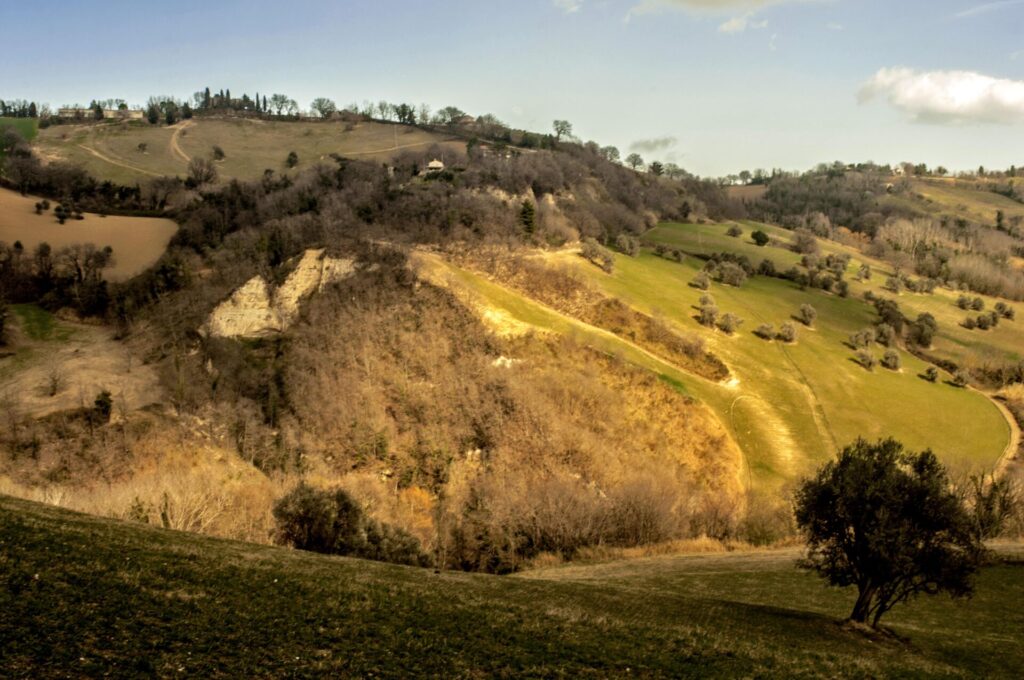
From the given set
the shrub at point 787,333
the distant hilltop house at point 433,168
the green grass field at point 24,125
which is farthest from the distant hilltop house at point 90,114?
the shrub at point 787,333

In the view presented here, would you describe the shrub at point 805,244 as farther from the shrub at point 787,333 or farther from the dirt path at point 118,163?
the dirt path at point 118,163

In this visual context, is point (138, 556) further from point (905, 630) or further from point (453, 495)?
point (453, 495)

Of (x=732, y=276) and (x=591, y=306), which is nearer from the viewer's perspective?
(x=591, y=306)

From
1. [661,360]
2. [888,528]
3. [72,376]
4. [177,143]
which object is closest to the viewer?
[888,528]

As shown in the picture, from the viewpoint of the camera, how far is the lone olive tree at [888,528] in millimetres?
21172

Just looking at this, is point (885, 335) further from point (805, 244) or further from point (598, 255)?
point (805, 244)

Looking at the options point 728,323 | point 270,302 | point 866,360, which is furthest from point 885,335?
point 270,302

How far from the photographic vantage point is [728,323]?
285 ft

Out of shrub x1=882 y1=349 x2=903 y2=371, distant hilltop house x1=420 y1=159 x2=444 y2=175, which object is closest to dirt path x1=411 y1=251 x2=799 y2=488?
shrub x1=882 y1=349 x2=903 y2=371

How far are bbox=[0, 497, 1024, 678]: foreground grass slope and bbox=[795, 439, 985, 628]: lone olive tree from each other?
218 cm

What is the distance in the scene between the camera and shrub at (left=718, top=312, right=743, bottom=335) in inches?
3418

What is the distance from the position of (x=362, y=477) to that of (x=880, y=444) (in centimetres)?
5172

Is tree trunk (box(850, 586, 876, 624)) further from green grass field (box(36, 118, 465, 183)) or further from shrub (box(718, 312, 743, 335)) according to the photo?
green grass field (box(36, 118, 465, 183))

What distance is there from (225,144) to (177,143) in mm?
11658
